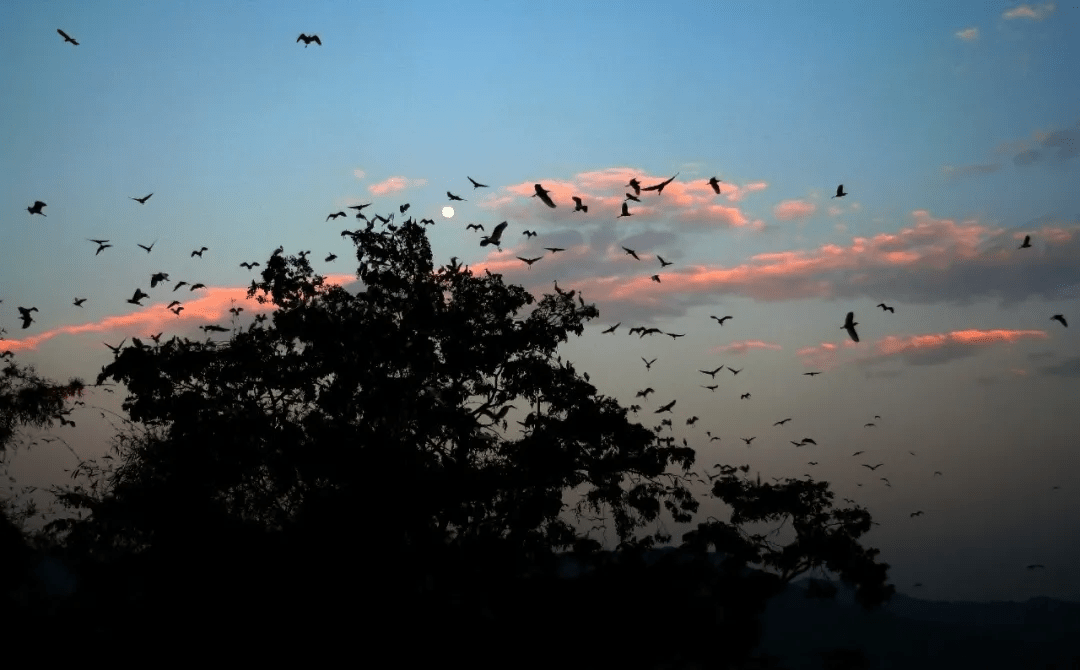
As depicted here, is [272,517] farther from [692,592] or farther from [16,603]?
[692,592]

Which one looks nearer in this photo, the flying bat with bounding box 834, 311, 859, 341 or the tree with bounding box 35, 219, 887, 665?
the flying bat with bounding box 834, 311, 859, 341

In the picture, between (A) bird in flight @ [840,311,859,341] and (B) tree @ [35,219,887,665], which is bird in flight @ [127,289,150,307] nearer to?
(B) tree @ [35,219,887,665]

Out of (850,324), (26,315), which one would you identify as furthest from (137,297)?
(850,324)

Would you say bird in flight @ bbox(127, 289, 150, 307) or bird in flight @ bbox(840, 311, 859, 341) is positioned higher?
bird in flight @ bbox(127, 289, 150, 307)

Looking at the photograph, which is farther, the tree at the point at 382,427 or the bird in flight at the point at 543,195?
the tree at the point at 382,427

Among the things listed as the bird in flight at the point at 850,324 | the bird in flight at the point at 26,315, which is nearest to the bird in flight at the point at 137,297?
the bird in flight at the point at 26,315

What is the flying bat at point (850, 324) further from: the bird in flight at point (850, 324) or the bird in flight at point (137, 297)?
the bird in flight at point (137, 297)

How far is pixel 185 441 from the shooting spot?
29.7 metres

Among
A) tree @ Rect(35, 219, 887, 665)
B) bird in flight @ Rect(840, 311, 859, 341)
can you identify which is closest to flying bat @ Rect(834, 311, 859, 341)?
bird in flight @ Rect(840, 311, 859, 341)

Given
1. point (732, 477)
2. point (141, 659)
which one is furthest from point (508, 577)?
point (732, 477)

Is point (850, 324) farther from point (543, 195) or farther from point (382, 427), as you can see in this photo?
point (382, 427)

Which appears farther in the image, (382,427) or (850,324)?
(382,427)

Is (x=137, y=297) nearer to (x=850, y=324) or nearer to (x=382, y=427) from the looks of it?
(x=382, y=427)

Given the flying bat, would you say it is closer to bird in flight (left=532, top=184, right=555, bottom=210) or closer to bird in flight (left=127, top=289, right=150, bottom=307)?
bird in flight (left=532, top=184, right=555, bottom=210)
